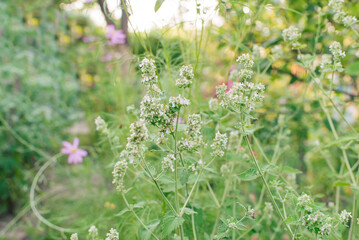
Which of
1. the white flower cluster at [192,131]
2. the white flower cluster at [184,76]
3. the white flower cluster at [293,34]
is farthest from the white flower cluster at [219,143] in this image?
the white flower cluster at [293,34]

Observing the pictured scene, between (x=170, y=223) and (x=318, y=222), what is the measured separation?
0.33 m

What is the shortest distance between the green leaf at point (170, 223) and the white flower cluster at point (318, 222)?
0.28 meters

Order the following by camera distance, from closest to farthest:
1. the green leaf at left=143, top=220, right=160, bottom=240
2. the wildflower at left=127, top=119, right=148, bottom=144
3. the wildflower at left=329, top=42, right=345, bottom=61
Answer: the wildflower at left=127, top=119, right=148, bottom=144 < the green leaf at left=143, top=220, right=160, bottom=240 < the wildflower at left=329, top=42, right=345, bottom=61

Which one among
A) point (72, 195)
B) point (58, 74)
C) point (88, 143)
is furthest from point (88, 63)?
point (72, 195)

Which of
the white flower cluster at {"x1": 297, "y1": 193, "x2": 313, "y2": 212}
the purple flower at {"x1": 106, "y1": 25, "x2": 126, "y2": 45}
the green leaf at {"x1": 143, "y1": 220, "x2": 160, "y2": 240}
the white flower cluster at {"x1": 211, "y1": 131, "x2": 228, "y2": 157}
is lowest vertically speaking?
the green leaf at {"x1": 143, "y1": 220, "x2": 160, "y2": 240}

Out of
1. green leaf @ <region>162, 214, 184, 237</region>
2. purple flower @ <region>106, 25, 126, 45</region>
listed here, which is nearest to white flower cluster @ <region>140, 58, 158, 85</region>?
green leaf @ <region>162, 214, 184, 237</region>

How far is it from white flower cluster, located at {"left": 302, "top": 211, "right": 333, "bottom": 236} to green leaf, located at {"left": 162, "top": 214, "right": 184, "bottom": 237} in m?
0.28

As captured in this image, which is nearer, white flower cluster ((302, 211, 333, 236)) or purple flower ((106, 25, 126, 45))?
white flower cluster ((302, 211, 333, 236))

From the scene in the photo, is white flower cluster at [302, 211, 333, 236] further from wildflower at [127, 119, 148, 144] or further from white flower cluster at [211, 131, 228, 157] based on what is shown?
wildflower at [127, 119, 148, 144]

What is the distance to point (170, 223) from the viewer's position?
2.21ft

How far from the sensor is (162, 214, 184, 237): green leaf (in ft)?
2.13

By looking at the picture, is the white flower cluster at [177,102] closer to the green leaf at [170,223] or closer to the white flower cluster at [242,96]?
the white flower cluster at [242,96]

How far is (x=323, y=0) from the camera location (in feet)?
5.10

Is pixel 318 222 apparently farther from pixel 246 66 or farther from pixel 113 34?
pixel 113 34
